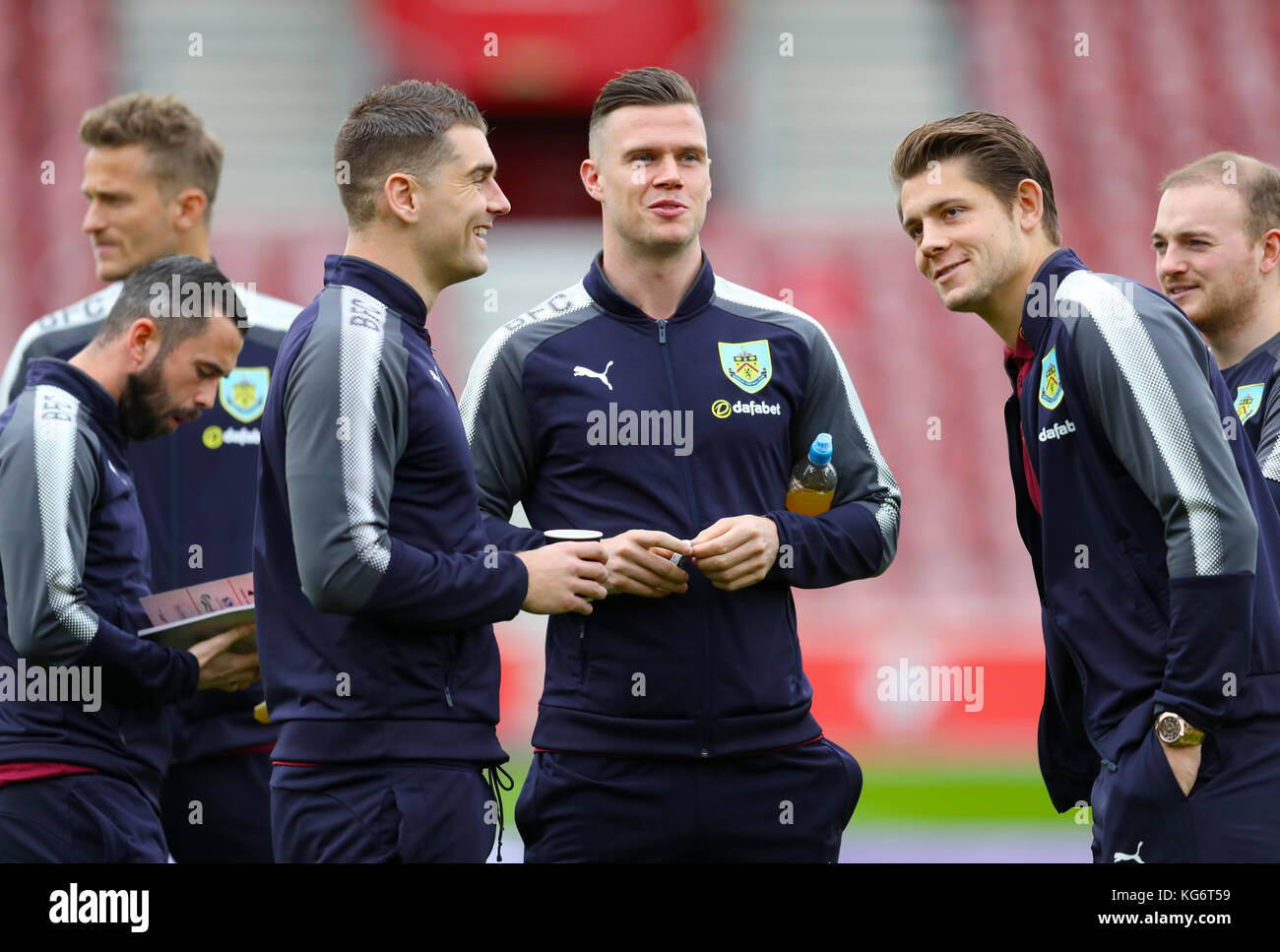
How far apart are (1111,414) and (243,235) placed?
10.3 meters

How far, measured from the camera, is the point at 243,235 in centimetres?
1219

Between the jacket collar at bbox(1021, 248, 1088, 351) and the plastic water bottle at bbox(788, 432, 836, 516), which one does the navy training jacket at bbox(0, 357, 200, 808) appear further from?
the jacket collar at bbox(1021, 248, 1088, 351)

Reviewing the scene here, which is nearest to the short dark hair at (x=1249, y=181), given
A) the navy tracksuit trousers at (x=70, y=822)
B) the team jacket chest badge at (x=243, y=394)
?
the team jacket chest badge at (x=243, y=394)

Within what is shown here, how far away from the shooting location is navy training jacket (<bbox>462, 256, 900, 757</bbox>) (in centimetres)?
336

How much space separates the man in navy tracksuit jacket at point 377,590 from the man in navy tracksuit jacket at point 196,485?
1.30 m

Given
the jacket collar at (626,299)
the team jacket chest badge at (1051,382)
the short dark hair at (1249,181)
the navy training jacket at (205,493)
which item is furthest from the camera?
the navy training jacket at (205,493)

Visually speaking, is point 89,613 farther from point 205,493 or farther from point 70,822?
point 205,493

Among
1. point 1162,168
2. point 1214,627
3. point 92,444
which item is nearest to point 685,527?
point 1214,627

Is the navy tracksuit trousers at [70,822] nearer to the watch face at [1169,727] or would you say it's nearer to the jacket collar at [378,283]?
the jacket collar at [378,283]

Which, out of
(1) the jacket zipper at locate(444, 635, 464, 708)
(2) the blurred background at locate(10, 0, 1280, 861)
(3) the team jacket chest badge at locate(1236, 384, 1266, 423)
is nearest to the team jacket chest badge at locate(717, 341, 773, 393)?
(1) the jacket zipper at locate(444, 635, 464, 708)

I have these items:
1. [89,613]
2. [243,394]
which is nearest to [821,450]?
[89,613]

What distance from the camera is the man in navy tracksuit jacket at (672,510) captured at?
331cm

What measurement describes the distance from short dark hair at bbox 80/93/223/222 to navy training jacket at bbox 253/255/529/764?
77.7 inches
